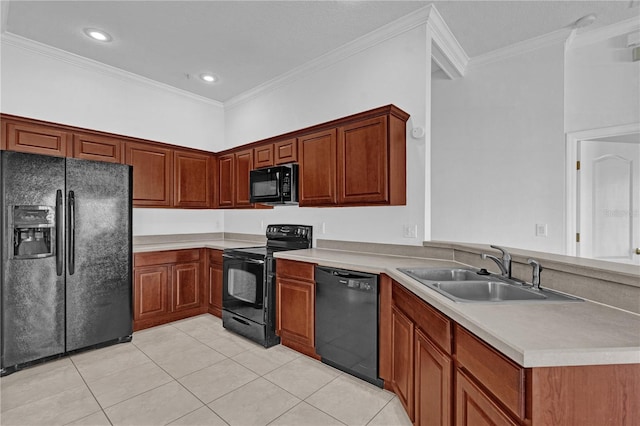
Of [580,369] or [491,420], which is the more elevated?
[580,369]

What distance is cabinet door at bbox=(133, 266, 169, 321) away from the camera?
10.8ft

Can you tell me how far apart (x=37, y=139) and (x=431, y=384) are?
3909mm

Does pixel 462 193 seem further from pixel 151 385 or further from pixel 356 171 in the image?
pixel 151 385

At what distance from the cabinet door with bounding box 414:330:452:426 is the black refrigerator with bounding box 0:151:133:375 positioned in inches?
111

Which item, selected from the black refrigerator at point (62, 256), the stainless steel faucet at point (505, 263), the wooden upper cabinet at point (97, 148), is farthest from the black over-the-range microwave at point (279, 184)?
the stainless steel faucet at point (505, 263)

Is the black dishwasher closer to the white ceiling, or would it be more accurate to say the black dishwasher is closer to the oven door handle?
the oven door handle

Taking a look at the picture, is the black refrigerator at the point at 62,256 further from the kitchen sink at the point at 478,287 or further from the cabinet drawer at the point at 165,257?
the kitchen sink at the point at 478,287

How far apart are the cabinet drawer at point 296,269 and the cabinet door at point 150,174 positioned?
6.18 feet

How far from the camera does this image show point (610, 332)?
103 cm

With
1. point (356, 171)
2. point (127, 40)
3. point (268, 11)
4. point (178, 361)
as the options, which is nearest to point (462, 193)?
point (356, 171)

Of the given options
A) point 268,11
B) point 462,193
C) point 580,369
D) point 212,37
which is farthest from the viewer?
point 462,193

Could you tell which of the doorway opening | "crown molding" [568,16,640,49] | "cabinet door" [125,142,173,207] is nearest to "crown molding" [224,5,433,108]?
"cabinet door" [125,142,173,207]

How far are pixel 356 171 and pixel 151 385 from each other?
2.34 m

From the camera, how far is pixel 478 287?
72.6 inches
